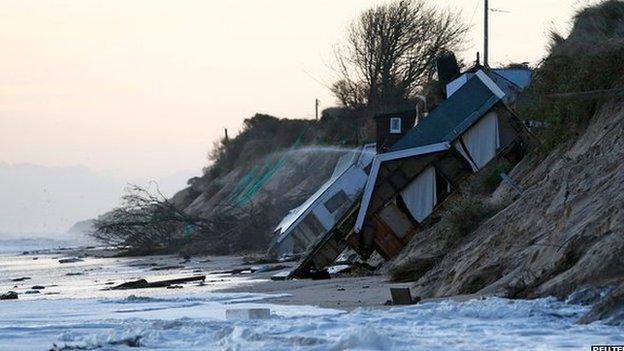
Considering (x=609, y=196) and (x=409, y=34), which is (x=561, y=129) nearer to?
(x=609, y=196)

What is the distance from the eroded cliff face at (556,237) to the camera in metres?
14.0

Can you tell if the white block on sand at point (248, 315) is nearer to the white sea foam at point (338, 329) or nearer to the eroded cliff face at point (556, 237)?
the white sea foam at point (338, 329)

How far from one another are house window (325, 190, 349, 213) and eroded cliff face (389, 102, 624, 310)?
Answer: 17067 millimetres

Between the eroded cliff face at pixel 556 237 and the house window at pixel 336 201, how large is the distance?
672 inches

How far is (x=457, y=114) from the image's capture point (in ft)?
97.7

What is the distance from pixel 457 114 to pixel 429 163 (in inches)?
61.4

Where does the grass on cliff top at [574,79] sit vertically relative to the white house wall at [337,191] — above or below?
above

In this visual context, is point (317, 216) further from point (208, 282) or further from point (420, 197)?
point (208, 282)

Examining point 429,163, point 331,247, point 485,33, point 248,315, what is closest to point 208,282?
point 331,247

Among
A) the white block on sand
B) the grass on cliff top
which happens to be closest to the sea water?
the white block on sand

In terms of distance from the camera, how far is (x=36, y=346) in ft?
45.0

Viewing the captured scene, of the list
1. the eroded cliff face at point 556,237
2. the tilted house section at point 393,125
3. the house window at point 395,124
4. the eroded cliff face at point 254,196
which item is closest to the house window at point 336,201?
the tilted house section at point 393,125

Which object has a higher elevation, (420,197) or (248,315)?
(420,197)

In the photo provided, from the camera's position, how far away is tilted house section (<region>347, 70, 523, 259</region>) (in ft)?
92.7
